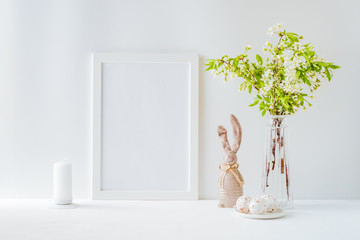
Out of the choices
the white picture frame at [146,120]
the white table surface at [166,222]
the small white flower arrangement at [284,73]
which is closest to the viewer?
the white table surface at [166,222]

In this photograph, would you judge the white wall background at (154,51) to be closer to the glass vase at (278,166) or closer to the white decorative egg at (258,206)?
the glass vase at (278,166)

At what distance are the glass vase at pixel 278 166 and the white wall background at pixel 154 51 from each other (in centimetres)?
16

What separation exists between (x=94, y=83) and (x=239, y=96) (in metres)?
0.50

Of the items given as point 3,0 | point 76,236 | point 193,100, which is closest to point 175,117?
point 193,100

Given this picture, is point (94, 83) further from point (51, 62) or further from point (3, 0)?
point (3, 0)

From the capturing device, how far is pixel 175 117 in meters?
1.48

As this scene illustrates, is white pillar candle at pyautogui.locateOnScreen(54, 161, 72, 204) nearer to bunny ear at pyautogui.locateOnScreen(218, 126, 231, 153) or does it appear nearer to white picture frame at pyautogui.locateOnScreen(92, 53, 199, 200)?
white picture frame at pyautogui.locateOnScreen(92, 53, 199, 200)

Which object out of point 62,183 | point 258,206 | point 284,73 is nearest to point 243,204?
point 258,206

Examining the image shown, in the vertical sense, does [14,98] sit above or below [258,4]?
below

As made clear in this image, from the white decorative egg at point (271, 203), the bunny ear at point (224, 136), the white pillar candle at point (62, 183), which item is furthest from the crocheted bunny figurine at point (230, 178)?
the white pillar candle at point (62, 183)

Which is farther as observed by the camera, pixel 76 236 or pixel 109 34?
pixel 109 34

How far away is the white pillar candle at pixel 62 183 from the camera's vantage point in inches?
52.7

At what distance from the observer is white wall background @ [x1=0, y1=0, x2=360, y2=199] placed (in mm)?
1481

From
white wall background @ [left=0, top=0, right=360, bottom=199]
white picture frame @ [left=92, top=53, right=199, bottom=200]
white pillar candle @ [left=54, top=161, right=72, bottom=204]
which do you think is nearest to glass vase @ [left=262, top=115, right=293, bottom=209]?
white wall background @ [left=0, top=0, right=360, bottom=199]
